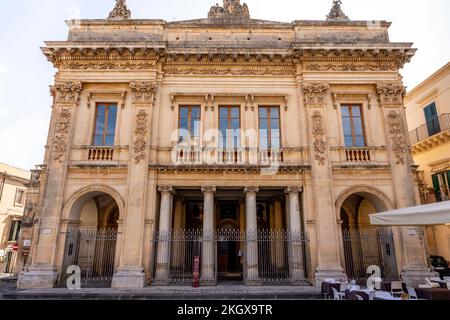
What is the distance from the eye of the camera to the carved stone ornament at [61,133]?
1330 cm

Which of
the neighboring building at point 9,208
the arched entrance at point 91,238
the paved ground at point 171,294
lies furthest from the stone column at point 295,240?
the neighboring building at point 9,208

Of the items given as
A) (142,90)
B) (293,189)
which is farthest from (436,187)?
(142,90)

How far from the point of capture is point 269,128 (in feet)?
46.8

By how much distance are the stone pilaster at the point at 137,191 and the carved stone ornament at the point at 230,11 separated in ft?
19.1

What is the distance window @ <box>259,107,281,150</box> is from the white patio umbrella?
21.6 feet

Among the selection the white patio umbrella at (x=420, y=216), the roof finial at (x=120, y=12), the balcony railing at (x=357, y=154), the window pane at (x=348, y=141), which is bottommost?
the white patio umbrella at (x=420, y=216)

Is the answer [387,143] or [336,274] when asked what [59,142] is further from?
[387,143]

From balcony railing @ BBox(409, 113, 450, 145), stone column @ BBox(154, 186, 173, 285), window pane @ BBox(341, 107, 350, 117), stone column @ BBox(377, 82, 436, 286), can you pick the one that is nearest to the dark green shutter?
balcony railing @ BBox(409, 113, 450, 145)

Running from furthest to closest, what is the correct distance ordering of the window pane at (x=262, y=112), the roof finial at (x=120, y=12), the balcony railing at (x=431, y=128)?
the balcony railing at (x=431, y=128) → the roof finial at (x=120, y=12) → the window pane at (x=262, y=112)

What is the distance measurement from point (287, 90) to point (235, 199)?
6541mm

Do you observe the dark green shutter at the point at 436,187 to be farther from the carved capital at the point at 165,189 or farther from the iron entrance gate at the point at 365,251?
the carved capital at the point at 165,189

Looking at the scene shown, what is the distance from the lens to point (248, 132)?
14008mm

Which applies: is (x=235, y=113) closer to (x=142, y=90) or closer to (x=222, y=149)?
(x=222, y=149)

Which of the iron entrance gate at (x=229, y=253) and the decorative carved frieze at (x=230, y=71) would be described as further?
the decorative carved frieze at (x=230, y=71)
